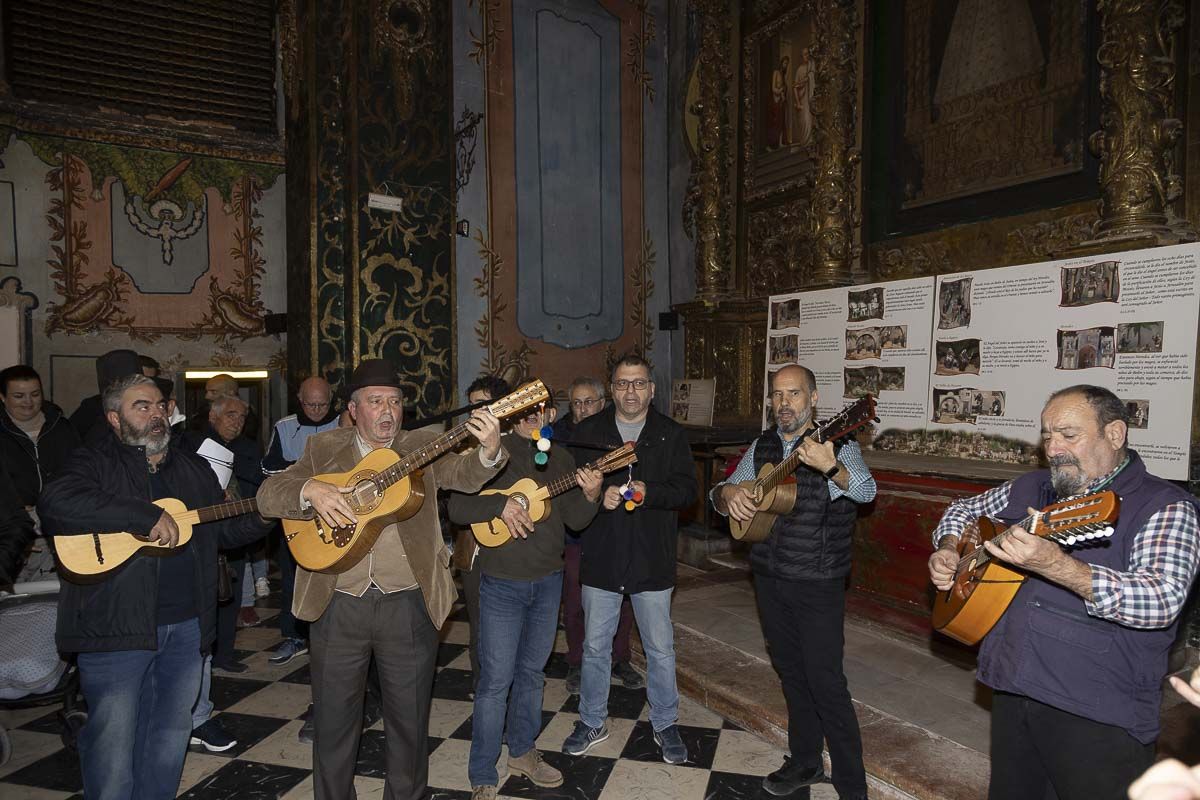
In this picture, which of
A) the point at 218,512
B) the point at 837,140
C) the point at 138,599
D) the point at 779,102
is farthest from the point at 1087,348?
the point at 138,599

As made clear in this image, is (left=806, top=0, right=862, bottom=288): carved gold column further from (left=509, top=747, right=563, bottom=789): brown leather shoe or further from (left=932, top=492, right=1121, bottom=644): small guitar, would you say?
(left=509, top=747, right=563, bottom=789): brown leather shoe

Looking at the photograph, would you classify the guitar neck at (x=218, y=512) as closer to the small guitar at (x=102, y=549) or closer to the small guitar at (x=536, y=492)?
the small guitar at (x=102, y=549)

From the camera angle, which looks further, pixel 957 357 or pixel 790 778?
pixel 957 357

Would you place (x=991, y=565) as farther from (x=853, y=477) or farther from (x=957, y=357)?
(x=957, y=357)

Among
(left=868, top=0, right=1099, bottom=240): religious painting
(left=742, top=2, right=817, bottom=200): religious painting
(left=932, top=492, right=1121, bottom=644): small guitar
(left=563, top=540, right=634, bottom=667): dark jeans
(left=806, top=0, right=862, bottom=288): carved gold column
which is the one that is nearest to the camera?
(left=932, top=492, right=1121, bottom=644): small guitar

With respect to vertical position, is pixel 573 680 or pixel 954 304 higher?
pixel 954 304

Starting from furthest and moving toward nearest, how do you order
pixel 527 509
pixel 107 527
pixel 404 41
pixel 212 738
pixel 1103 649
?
1. pixel 404 41
2. pixel 212 738
3. pixel 527 509
4. pixel 107 527
5. pixel 1103 649

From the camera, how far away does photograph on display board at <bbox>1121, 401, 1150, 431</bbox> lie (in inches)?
152

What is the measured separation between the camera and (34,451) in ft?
15.2

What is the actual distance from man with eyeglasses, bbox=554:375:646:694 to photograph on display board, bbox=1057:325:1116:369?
2817 millimetres

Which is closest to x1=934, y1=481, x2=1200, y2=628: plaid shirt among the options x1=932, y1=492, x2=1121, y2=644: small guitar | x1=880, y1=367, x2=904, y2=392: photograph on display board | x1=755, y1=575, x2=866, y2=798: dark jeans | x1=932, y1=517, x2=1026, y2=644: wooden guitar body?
x1=932, y1=492, x2=1121, y2=644: small guitar

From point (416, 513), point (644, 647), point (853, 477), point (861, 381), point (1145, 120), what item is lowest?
point (644, 647)

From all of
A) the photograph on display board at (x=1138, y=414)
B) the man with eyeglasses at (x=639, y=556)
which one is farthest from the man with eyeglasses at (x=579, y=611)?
the photograph on display board at (x=1138, y=414)

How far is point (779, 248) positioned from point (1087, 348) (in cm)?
345
